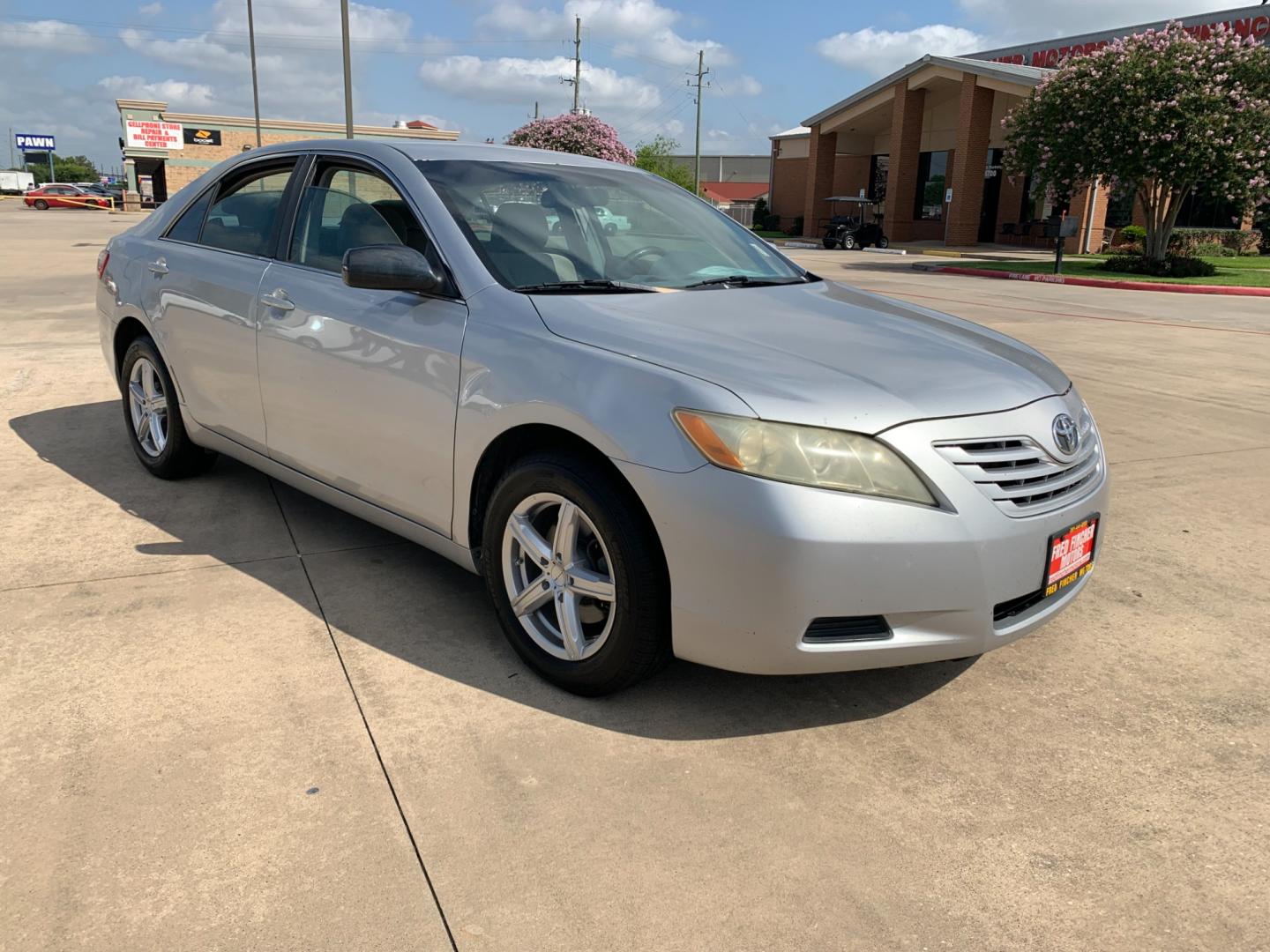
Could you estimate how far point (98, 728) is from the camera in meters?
2.94

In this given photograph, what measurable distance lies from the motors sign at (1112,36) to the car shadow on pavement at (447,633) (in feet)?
94.0

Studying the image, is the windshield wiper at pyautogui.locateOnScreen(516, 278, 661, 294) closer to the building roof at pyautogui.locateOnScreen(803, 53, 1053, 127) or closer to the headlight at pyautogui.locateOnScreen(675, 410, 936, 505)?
the headlight at pyautogui.locateOnScreen(675, 410, 936, 505)

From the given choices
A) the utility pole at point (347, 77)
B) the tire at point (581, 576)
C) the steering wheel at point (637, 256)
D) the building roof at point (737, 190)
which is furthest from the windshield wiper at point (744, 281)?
the building roof at point (737, 190)

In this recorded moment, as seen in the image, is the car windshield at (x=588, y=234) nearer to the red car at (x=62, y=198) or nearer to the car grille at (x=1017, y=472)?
the car grille at (x=1017, y=472)

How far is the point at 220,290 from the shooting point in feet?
14.4

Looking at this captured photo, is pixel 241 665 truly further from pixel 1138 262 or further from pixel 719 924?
pixel 1138 262

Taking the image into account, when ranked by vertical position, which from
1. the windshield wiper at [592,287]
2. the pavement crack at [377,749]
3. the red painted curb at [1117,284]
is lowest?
the pavement crack at [377,749]

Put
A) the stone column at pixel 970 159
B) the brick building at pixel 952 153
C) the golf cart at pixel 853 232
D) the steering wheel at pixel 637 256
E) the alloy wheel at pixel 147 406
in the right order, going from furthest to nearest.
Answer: the golf cart at pixel 853 232 < the stone column at pixel 970 159 < the brick building at pixel 952 153 < the alloy wheel at pixel 147 406 < the steering wheel at pixel 637 256

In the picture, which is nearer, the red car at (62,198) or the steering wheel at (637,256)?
the steering wheel at (637,256)

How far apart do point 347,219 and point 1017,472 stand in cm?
259

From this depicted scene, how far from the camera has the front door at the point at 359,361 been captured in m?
3.41

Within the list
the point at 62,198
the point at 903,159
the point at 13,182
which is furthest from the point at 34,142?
the point at 903,159

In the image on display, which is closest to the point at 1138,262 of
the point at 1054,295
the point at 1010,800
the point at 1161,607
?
the point at 1054,295

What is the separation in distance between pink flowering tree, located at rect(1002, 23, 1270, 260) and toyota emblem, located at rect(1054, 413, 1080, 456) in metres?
22.7
